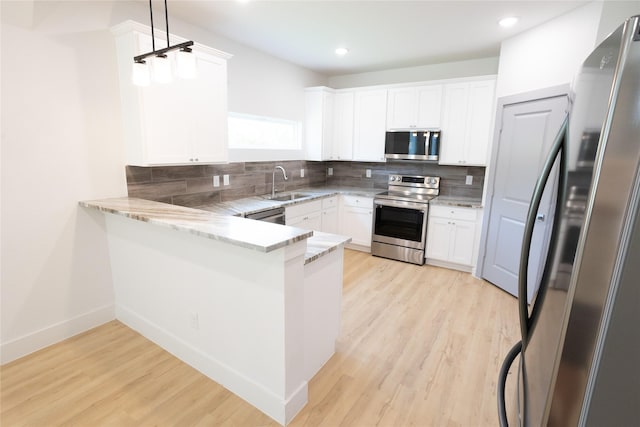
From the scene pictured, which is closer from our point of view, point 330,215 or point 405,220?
point 405,220

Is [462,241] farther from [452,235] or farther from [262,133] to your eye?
[262,133]

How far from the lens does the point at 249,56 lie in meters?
3.82

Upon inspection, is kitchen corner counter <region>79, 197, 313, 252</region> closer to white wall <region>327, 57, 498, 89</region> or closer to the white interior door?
the white interior door

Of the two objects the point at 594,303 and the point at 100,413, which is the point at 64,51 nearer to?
the point at 100,413

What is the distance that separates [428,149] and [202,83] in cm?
295

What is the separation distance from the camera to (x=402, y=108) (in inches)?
174

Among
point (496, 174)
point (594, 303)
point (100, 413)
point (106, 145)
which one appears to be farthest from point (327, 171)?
point (594, 303)

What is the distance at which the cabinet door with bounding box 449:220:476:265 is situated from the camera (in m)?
3.94

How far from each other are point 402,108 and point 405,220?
5.23ft

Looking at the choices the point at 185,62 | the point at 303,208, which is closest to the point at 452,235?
the point at 303,208

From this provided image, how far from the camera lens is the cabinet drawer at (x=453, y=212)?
3900 mm

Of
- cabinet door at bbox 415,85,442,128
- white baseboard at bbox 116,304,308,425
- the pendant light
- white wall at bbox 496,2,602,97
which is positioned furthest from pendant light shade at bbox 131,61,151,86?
cabinet door at bbox 415,85,442,128

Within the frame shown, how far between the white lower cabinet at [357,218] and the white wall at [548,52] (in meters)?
2.18

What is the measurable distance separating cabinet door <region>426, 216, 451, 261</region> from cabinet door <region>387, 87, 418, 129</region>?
1.41 metres
